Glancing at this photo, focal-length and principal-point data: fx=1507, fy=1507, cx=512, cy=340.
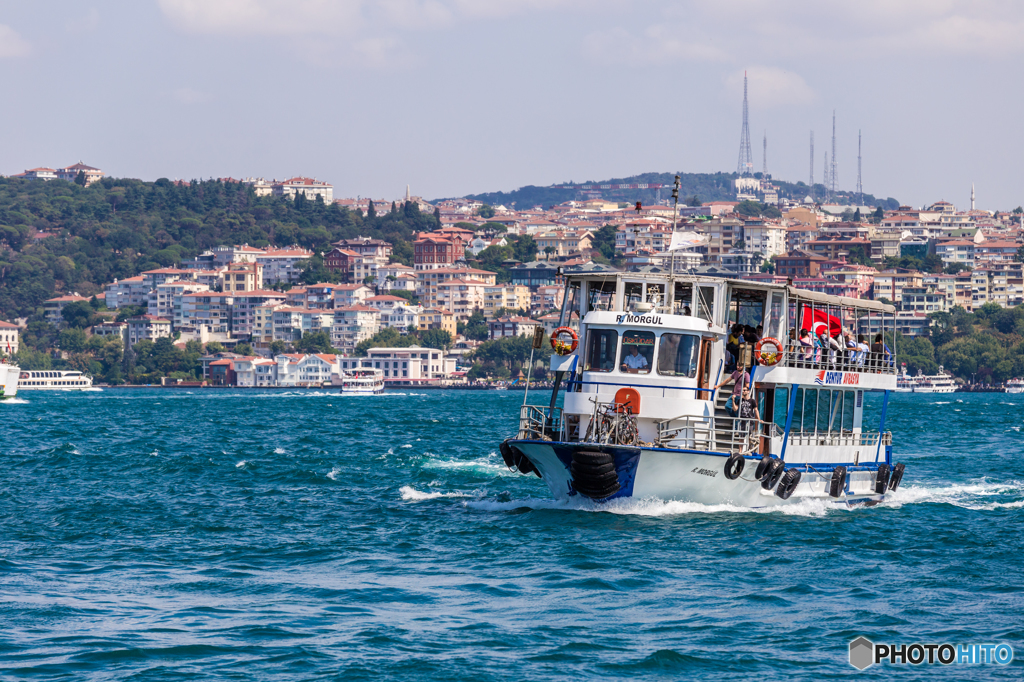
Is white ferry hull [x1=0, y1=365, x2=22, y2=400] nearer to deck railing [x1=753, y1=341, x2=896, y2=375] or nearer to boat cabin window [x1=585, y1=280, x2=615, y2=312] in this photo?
boat cabin window [x1=585, y1=280, x2=615, y2=312]

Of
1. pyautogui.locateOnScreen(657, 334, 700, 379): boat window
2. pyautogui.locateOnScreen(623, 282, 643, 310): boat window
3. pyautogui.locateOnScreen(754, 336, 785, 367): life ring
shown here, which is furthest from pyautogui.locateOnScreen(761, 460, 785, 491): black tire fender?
pyautogui.locateOnScreen(623, 282, 643, 310): boat window

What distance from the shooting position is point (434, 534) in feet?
89.5

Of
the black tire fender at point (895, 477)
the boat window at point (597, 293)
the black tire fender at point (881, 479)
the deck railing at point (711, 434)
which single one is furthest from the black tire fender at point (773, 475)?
the black tire fender at point (895, 477)

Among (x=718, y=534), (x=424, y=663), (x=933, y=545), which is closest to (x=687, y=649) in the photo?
(x=424, y=663)

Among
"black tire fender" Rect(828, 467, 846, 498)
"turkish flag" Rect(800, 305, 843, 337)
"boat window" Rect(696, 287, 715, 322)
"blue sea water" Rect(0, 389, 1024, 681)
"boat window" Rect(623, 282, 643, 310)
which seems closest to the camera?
"blue sea water" Rect(0, 389, 1024, 681)

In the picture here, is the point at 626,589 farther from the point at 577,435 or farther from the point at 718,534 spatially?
the point at 577,435

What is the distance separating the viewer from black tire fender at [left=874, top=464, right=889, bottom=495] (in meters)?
33.2

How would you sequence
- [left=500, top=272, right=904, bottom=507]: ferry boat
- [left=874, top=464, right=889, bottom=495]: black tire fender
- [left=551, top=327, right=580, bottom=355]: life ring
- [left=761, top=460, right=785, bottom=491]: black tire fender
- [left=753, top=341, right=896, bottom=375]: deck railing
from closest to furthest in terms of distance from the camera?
1. [left=500, top=272, right=904, bottom=507]: ferry boat
2. [left=761, top=460, right=785, bottom=491]: black tire fender
3. [left=551, top=327, right=580, bottom=355]: life ring
4. [left=753, top=341, right=896, bottom=375]: deck railing
5. [left=874, top=464, right=889, bottom=495]: black tire fender

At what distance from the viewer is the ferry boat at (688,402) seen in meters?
27.5

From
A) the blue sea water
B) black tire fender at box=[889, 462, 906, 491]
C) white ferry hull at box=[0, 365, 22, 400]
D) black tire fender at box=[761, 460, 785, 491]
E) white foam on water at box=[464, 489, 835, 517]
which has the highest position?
black tire fender at box=[761, 460, 785, 491]

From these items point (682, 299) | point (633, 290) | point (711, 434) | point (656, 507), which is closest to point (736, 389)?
point (711, 434)

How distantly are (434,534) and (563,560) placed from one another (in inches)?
159

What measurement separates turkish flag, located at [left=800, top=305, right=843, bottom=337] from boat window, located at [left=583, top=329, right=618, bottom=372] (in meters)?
4.84

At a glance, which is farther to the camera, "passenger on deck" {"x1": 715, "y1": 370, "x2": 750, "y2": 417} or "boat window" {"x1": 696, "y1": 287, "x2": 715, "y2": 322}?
"boat window" {"x1": 696, "y1": 287, "x2": 715, "y2": 322}
